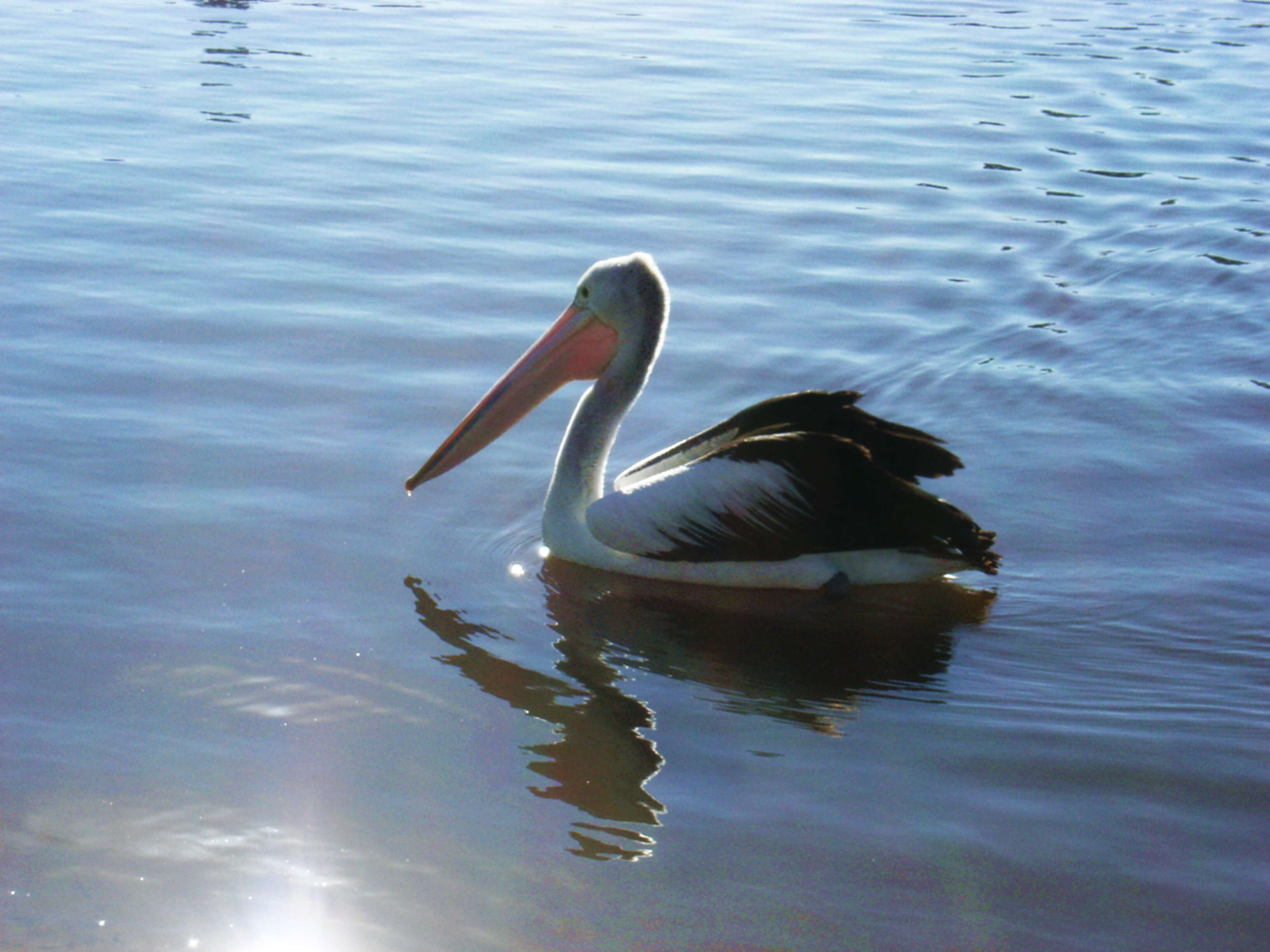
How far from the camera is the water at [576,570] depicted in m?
2.86

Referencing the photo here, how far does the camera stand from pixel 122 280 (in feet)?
21.2

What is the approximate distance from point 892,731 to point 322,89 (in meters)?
8.65

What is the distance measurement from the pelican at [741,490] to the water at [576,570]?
0.13 m

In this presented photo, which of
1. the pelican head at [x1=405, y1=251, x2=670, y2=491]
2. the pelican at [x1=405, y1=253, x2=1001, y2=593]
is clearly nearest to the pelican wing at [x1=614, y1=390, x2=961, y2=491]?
the pelican at [x1=405, y1=253, x2=1001, y2=593]

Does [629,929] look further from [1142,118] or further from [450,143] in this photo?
[1142,118]

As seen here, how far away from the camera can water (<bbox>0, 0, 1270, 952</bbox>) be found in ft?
9.39

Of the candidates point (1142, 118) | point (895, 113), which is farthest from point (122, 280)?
point (1142, 118)

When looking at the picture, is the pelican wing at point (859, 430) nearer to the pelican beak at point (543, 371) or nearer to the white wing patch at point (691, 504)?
the white wing patch at point (691, 504)

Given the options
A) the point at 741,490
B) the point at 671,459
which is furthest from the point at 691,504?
the point at 671,459

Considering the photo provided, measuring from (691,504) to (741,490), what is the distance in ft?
0.54

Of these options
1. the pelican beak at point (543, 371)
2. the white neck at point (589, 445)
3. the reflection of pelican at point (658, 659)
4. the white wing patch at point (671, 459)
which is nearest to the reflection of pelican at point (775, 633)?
the reflection of pelican at point (658, 659)

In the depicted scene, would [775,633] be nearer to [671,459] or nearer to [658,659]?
[658,659]

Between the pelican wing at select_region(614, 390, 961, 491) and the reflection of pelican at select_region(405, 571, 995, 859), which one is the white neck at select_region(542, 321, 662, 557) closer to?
the reflection of pelican at select_region(405, 571, 995, 859)

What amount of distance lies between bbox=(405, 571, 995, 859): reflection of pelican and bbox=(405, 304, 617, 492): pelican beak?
0.55 metres
